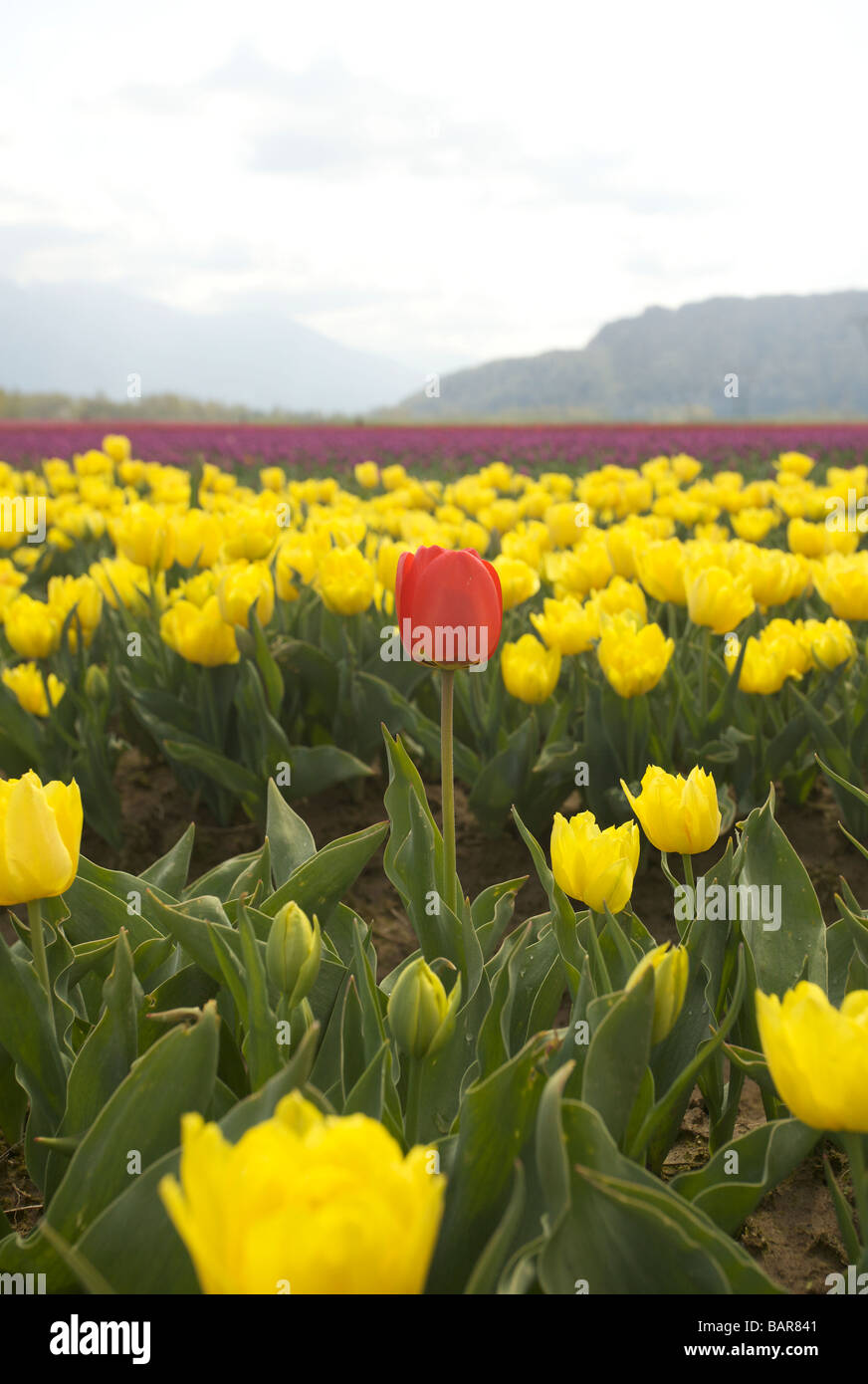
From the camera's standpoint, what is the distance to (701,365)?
554ft

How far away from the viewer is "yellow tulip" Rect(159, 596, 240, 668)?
8.59 ft

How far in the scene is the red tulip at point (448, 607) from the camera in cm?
134

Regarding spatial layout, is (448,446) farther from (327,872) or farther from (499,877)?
(327,872)

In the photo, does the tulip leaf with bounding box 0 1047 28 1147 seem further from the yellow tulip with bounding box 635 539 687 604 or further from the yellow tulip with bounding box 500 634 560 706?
the yellow tulip with bounding box 635 539 687 604

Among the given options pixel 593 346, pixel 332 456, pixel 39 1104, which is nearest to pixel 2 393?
pixel 332 456

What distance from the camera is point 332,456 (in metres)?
13.3

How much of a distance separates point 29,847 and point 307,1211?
24.8 inches

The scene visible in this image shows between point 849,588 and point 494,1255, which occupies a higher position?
point 849,588

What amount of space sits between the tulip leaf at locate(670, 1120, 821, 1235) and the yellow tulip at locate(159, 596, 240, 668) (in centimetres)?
180

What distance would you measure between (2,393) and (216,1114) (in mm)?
33547

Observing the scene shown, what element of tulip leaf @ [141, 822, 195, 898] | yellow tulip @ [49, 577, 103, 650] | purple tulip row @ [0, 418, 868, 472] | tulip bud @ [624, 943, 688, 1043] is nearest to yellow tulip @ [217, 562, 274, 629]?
yellow tulip @ [49, 577, 103, 650]

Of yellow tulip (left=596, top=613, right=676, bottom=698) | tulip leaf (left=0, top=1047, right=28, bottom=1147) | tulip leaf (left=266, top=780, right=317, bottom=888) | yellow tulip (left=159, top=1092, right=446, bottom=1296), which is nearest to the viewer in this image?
yellow tulip (left=159, top=1092, right=446, bottom=1296)

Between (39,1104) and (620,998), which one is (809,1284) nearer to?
(620,998)

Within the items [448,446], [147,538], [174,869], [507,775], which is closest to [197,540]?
[147,538]
